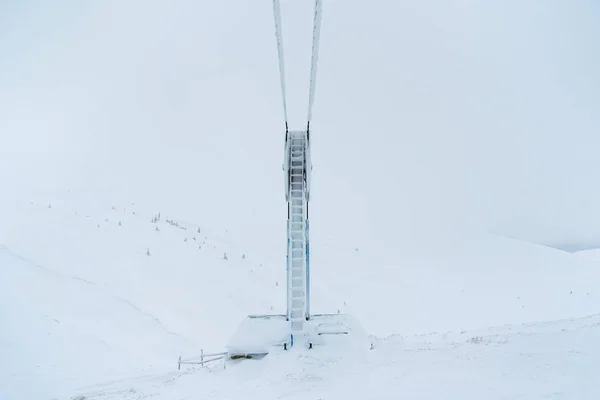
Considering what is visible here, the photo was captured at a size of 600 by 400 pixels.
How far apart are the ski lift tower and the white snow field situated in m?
0.42

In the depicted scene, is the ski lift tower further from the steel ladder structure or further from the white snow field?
the white snow field

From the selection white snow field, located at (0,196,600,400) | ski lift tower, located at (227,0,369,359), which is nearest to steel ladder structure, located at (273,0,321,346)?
ski lift tower, located at (227,0,369,359)

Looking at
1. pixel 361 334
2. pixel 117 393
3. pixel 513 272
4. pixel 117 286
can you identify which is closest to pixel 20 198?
pixel 117 286

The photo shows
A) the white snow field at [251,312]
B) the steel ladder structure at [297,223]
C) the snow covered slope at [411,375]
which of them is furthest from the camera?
the steel ladder structure at [297,223]

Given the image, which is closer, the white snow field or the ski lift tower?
the white snow field

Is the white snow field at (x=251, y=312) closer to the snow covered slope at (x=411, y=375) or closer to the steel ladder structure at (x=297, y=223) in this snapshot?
the snow covered slope at (x=411, y=375)

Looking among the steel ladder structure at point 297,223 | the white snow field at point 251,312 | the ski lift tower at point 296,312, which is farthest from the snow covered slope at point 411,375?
the steel ladder structure at point 297,223

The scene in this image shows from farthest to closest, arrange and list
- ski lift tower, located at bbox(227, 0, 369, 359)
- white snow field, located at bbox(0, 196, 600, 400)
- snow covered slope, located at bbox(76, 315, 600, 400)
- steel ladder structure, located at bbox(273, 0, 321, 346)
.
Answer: steel ladder structure, located at bbox(273, 0, 321, 346), ski lift tower, located at bbox(227, 0, 369, 359), white snow field, located at bbox(0, 196, 600, 400), snow covered slope, located at bbox(76, 315, 600, 400)

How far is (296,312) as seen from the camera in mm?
9422

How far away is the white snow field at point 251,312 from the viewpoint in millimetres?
6492

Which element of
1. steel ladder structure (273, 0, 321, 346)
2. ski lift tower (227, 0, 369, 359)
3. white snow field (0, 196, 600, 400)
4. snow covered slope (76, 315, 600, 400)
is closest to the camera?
snow covered slope (76, 315, 600, 400)

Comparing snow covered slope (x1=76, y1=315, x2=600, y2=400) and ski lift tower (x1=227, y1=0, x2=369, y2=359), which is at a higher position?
ski lift tower (x1=227, y1=0, x2=369, y2=359)

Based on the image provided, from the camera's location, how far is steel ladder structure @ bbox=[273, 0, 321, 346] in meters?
9.41

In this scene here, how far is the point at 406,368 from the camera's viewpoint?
6.73 meters
